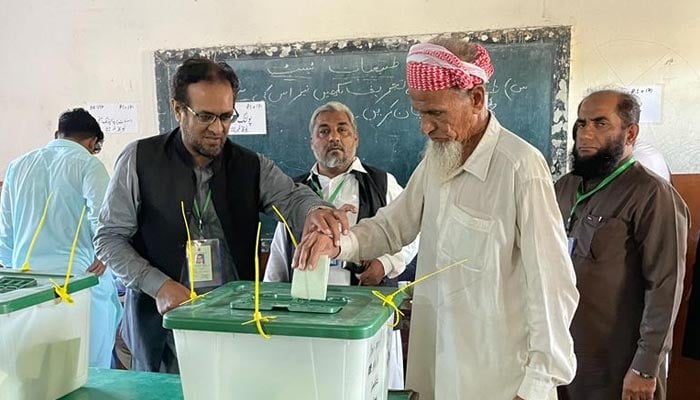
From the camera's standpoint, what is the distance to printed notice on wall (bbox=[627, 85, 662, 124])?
9.19ft

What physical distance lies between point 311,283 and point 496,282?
450mm

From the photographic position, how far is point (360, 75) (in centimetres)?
318

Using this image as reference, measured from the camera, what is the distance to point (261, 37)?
334 cm

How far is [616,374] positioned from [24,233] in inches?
103

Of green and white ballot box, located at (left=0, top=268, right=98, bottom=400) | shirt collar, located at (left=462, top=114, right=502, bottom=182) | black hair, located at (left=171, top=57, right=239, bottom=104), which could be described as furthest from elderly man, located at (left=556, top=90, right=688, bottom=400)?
green and white ballot box, located at (left=0, top=268, right=98, bottom=400)

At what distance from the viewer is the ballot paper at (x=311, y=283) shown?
1049mm

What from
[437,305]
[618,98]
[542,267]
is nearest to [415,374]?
[437,305]

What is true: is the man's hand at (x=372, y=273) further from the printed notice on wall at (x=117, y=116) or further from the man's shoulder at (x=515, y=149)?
the printed notice on wall at (x=117, y=116)

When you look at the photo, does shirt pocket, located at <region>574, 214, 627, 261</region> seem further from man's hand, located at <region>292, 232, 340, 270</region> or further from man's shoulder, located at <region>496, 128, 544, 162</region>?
man's hand, located at <region>292, 232, 340, 270</region>

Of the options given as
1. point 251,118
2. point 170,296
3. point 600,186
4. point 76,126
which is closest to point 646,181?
point 600,186

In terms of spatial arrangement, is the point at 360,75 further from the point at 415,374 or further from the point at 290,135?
the point at 415,374

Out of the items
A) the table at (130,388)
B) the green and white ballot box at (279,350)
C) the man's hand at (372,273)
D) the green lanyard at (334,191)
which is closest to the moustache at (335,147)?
the green lanyard at (334,191)

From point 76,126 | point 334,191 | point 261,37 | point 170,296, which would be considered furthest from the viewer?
point 261,37

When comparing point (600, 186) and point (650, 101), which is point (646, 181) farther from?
point (650, 101)
